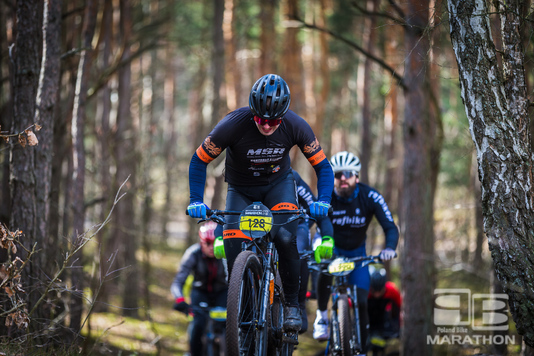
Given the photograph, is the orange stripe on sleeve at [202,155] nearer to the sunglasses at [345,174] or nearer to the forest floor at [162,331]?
the sunglasses at [345,174]

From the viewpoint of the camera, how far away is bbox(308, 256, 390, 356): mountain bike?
5.76 meters

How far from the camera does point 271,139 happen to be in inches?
185

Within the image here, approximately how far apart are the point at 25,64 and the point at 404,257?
6402 mm

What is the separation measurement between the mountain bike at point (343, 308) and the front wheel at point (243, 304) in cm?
178

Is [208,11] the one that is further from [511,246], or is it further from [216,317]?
[511,246]

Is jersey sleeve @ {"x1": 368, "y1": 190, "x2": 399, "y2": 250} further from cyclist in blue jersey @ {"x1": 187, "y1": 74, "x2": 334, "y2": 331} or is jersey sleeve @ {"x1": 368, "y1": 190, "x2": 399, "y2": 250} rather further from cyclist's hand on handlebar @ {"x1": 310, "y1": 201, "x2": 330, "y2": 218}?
cyclist's hand on handlebar @ {"x1": 310, "y1": 201, "x2": 330, "y2": 218}

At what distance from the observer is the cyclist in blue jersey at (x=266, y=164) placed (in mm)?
4492

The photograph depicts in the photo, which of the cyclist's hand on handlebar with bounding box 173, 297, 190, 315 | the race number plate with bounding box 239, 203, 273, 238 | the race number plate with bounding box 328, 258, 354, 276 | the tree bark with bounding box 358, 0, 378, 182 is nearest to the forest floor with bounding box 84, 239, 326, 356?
the cyclist's hand on handlebar with bounding box 173, 297, 190, 315

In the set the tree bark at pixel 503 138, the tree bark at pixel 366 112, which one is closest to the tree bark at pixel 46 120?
the tree bark at pixel 503 138

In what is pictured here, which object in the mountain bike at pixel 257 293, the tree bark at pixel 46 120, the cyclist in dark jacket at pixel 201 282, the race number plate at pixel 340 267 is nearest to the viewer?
the mountain bike at pixel 257 293

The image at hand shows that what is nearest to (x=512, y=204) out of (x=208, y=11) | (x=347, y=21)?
(x=347, y=21)

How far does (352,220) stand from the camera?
656cm

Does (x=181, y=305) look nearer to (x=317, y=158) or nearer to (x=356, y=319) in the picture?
(x=356, y=319)

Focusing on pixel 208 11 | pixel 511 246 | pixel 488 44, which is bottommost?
pixel 511 246
